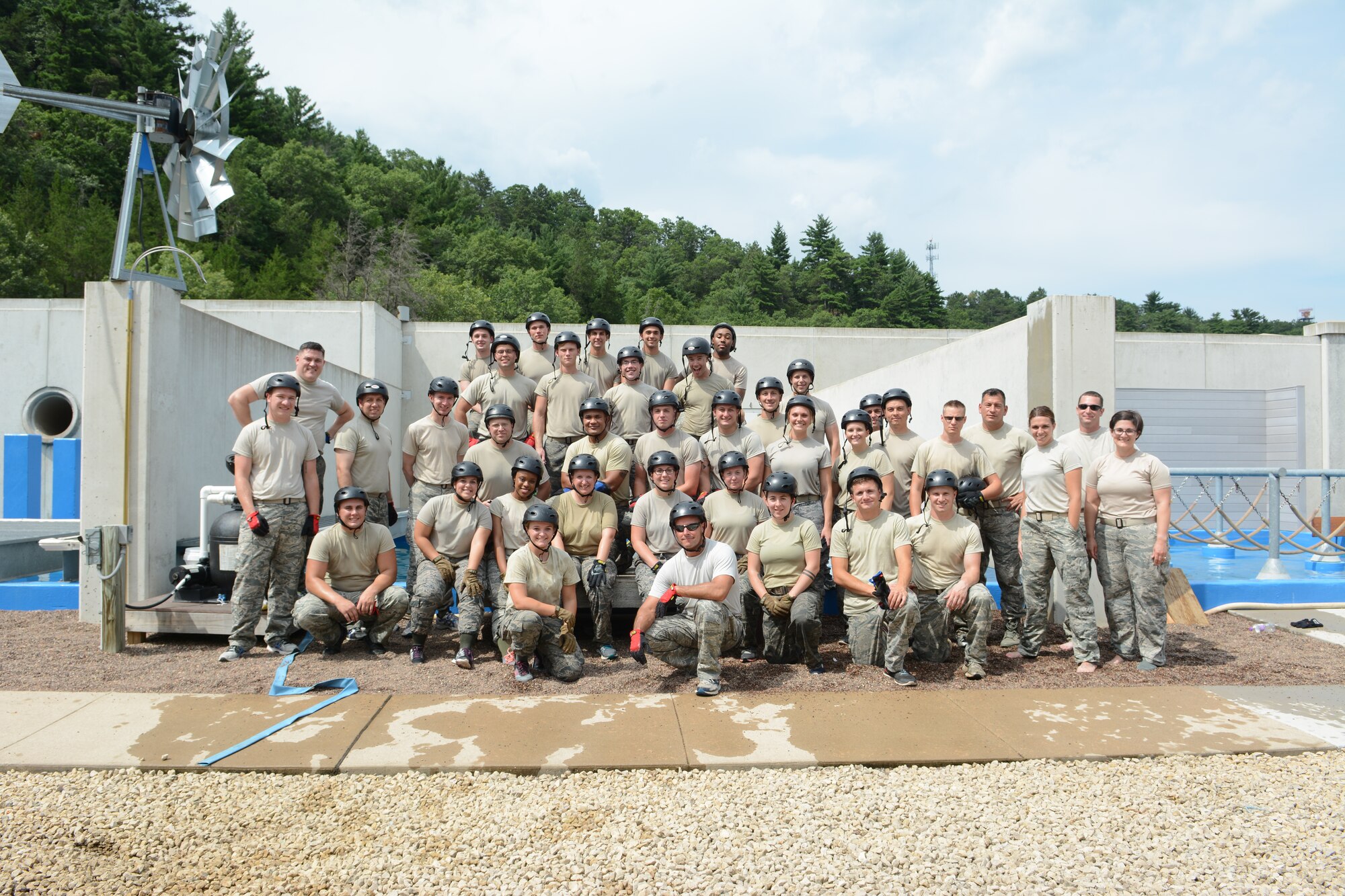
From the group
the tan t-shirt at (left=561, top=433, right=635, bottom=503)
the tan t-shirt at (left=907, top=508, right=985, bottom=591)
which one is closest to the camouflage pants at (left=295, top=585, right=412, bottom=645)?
the tan t-shirt at (left=561, top=433, right=635, bottom=503)

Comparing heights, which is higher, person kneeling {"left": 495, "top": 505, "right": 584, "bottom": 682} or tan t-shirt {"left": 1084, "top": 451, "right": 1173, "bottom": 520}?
tan t-shirt {"left": 1084, "top": 451, "right": 1173, "bottom": 520}

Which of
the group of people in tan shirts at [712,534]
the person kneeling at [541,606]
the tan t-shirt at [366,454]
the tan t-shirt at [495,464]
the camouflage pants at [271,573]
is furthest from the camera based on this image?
the tan t-shirt at [366,454]

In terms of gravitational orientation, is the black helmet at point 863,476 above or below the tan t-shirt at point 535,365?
below

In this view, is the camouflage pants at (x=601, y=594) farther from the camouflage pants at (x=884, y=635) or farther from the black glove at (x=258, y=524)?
the black glove at (x=258, y=524)

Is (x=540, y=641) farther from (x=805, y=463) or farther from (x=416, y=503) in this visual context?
(x=805, y=463)

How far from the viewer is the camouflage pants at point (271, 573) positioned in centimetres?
569

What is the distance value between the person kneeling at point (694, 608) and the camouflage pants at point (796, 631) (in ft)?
1.09

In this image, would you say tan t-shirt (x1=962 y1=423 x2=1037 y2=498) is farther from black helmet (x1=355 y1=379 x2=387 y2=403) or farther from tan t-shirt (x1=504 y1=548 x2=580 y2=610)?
black helmet (x1=355 y1=379 x2=387 y2=403)

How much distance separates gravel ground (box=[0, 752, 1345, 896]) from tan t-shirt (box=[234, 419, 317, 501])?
233 cm

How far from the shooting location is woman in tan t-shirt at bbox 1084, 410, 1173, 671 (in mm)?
5586

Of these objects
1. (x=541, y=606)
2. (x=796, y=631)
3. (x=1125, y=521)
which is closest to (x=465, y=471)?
(x=541, y=606)

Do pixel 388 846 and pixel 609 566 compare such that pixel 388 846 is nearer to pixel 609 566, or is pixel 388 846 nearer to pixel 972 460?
pixel 609 566

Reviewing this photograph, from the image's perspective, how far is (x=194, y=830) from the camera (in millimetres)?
3225

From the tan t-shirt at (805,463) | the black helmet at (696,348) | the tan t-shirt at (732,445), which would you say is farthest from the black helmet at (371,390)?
the tan t-shirt at (805,463)
